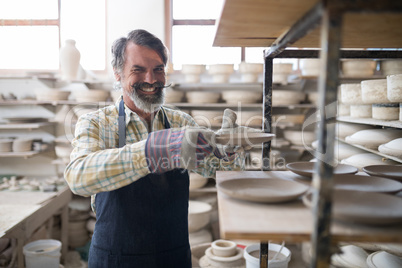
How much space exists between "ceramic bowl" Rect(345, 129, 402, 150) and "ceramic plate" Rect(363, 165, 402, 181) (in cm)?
A: 122

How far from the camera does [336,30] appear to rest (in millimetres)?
733

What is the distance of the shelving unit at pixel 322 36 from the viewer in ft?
2.41

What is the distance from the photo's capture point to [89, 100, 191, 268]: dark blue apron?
175cm

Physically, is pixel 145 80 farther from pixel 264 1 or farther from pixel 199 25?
pixel 199 25

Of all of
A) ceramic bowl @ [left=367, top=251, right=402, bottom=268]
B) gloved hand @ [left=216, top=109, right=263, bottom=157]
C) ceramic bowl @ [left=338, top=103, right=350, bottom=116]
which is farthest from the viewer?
ceramic bowl @ [left=338, top=103, right=350, bottom=116]

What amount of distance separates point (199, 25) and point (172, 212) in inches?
150

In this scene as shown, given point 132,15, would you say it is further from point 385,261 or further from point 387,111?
point 385,261

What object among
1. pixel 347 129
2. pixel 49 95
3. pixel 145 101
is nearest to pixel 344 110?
pixel 347 129

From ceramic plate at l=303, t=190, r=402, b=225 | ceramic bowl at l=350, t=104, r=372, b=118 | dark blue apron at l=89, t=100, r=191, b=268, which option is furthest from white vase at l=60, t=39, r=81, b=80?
ceramic plate at l=303, t=190, r=402, b=225

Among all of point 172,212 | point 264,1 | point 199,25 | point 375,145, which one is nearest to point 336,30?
point 264,1

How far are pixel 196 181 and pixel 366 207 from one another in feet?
11.5

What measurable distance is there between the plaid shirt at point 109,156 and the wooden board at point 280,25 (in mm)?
559

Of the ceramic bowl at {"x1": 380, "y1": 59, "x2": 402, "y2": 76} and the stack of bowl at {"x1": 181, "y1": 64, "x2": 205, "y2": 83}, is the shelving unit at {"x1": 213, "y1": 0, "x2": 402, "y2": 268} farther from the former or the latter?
the stack of bowl at {"x1": 181, "y1": 64, "x2": 205, "y2": 83}

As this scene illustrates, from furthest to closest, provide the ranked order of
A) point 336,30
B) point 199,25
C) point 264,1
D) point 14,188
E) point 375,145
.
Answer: point 199,25 < point 14,188 < point 375,145 < point 264,1 < point 336,30
